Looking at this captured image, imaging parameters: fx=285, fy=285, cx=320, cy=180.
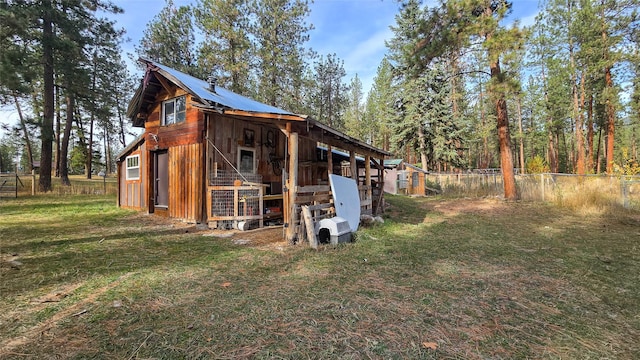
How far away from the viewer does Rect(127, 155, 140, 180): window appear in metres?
11.2

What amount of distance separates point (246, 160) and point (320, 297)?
6.88 meters

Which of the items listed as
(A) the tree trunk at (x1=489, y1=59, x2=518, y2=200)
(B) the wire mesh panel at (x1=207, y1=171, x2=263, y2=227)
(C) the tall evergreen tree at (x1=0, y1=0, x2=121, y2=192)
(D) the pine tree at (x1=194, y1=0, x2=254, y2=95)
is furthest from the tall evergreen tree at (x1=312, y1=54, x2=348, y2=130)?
(B) the wire mesh panel at (x1=207, y1=171, x2=263, y2=227)

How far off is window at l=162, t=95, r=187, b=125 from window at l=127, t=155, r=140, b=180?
264cm

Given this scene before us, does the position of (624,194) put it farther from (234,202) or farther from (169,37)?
(169,37)

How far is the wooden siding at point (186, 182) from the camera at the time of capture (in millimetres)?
8406

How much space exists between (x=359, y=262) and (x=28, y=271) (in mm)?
4930

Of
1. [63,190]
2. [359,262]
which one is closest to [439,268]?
[359,262]

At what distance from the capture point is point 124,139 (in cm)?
3438

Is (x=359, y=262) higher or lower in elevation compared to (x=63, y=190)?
lower

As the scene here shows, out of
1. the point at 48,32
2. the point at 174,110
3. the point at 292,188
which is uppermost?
the point at 48,32

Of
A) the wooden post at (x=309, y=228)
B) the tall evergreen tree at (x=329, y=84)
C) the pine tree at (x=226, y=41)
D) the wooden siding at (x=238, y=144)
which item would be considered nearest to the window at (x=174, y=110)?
the wooden siding at (x=238, y=144)

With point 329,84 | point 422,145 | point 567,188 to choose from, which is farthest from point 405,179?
point 329,84

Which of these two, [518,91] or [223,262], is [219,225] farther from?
[518,91]

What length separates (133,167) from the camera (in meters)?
11.4
